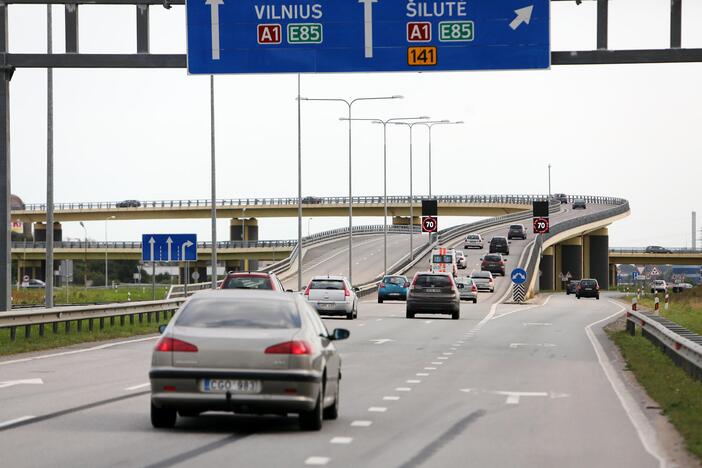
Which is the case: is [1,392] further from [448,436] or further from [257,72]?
[257,72]

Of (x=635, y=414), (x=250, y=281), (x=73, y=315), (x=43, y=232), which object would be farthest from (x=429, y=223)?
(x=43, y=232)

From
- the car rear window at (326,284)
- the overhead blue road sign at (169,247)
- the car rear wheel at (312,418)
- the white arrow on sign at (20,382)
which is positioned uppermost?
the overhead blue road sign at (169,247)

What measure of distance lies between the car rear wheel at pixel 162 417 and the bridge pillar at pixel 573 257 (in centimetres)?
12537

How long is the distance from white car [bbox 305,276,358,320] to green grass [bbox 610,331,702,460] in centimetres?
1683

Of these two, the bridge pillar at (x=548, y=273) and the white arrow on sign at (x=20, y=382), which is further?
the bridge pillar at (x=548, y=273)

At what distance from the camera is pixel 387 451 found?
39.7ft

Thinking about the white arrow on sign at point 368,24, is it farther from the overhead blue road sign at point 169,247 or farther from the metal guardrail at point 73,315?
the overhead blue road sign at point 169,247

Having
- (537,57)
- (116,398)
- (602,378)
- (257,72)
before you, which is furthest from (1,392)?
(537,57)

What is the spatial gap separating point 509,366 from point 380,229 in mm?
133981

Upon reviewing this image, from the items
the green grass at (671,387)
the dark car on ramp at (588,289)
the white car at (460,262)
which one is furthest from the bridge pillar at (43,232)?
the green grass at (671,387)

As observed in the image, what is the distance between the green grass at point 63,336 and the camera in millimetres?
28047

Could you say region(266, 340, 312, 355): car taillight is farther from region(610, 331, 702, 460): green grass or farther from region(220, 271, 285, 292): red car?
region(220, 271, 285, 292): red car

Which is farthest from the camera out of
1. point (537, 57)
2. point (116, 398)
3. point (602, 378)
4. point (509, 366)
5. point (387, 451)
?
point (537, 57)

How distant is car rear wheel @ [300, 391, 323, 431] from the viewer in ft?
43.9
